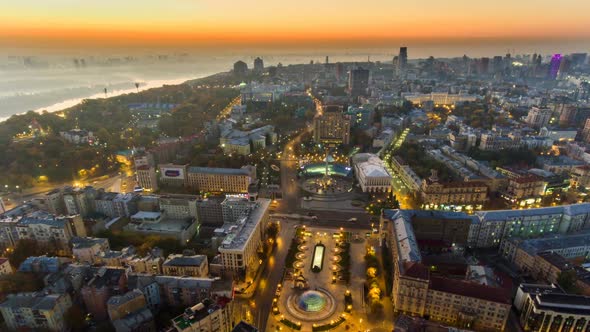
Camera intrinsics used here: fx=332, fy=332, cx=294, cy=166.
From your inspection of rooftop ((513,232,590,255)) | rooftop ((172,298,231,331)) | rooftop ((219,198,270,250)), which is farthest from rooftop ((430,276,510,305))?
rooftop ((219,198,270,250))

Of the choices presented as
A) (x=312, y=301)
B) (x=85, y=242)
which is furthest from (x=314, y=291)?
(x=85, y=242)

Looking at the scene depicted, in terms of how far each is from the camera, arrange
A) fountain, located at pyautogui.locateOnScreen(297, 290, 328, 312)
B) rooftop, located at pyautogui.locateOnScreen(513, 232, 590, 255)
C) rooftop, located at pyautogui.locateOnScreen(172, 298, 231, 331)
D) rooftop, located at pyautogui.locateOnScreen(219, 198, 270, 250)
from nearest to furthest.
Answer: rooftop, located at pyautogui.locateOnScreen(172, 298, 231, 331) → fountain, located at pyautogui.locateOnScreen(297, 290, 328, 312) → rooftop, located at pyautogui.locateOnScreen(219, 198, 270, 250) → rooftop, located at pyautogui.locateOnScreen(513, 232, 590, 255)

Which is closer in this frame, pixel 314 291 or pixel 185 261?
pixel 314 291

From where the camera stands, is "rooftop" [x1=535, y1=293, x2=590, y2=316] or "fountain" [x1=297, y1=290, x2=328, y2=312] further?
"fountain" [x1=297, y1=290, x2=328, y2=312]

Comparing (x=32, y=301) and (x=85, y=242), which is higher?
(x=85, y=242)

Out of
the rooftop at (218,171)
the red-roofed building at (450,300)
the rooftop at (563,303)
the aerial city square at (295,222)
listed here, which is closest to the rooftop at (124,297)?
the aerial city square at (295,222)

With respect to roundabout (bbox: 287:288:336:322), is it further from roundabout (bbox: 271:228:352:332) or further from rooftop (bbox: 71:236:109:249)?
rooftop (bbox: 71:236:109:249)

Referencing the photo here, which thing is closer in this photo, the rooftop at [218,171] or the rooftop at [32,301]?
the rooftop at [32,301]

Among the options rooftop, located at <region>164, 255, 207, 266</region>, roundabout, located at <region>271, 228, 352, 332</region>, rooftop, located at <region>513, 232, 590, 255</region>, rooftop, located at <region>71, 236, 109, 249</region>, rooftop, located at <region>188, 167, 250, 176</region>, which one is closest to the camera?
roundabout, located at <region>271, 228, 352, 332</region>

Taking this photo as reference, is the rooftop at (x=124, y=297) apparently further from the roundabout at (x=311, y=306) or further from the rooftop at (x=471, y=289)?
the rooftop at (x=471, y=289)

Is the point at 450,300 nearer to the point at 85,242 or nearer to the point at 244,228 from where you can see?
the point at 244,228

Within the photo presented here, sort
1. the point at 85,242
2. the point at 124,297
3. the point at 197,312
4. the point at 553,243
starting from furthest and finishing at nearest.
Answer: the point at 553,243 < the point at 85,242 < the point at 124,297 < the point at 197,312

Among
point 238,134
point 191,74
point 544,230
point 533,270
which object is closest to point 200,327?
point 533,270
